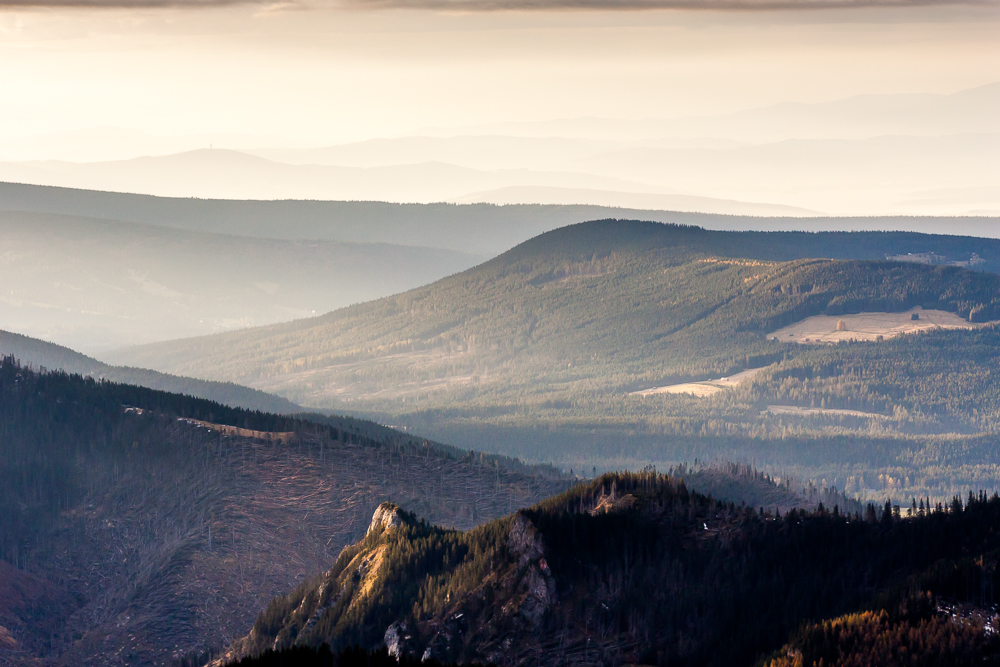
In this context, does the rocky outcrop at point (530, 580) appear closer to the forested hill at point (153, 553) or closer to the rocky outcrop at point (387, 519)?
the rocky outcrop at point (387, 519)

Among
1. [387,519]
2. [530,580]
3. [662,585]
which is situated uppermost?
[662,585]

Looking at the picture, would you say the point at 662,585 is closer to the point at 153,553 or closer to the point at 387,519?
the point at 387,519

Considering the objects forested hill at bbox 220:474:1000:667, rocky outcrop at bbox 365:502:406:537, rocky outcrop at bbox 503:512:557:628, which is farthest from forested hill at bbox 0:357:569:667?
rocky outcrop at bbox 503:512:557:628

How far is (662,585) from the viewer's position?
11725cm

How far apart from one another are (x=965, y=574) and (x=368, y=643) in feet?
179

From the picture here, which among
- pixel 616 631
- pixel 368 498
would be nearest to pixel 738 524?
pixel 616 631

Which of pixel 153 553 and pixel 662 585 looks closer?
pixel 662 585

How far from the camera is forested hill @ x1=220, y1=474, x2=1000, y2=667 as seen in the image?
303 feet

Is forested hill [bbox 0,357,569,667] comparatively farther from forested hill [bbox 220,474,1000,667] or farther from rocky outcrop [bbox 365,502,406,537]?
forested hill [bbox 220,474,1000,667]

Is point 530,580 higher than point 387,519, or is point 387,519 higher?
point 387,519

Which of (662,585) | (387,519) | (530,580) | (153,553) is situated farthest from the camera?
(153,553)

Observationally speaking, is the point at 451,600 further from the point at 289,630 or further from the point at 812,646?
the point at 812,646

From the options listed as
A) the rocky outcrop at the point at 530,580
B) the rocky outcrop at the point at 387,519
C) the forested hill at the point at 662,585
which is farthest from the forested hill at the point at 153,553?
the rocky outcrop at the point at 530,580

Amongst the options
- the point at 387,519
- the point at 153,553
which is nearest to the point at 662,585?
the point at 387,519
